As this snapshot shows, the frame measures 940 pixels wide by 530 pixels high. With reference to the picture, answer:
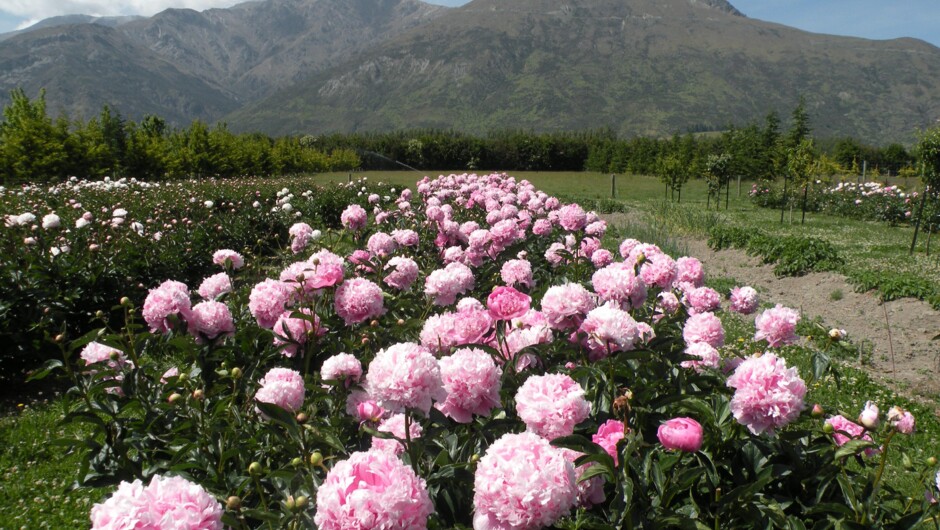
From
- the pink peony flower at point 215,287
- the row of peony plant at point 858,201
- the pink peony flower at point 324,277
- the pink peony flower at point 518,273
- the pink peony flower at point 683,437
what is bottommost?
the row of peony plant at point 858,201

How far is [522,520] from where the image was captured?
3.09 ft

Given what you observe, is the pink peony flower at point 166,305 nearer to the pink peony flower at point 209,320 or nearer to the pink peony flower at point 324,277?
the pink peony flower at point 209,320

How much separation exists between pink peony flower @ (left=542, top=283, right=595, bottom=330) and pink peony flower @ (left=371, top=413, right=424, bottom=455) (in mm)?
500

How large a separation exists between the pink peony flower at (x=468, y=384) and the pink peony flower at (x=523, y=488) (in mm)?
267

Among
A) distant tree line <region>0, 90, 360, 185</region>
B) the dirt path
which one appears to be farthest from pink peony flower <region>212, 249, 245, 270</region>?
distant tree line <region>0, 90, 360, 185</region>

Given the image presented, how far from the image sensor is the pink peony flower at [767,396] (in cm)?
123

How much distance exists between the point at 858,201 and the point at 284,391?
20.4 meters

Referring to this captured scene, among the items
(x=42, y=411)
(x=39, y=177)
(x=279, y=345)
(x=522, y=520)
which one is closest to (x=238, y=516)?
(x=522, y=520)

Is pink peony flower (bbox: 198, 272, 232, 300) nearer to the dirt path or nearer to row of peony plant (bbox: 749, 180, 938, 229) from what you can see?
the dirt path

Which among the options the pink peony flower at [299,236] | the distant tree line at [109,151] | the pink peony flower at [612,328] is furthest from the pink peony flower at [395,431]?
the distant tree line at [109,151]

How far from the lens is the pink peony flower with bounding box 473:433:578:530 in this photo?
3.03 feet

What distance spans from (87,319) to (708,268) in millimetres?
8460

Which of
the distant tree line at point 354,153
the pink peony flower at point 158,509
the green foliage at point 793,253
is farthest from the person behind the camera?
the distant tree line at point 354,153

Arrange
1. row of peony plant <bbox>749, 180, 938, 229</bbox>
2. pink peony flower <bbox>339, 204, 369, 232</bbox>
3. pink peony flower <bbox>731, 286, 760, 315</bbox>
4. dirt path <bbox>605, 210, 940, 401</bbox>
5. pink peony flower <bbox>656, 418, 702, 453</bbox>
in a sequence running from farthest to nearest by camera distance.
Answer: row of peony plant <bbox>749, 180, 938, 229</bbox> < dirt path <bbox>605, 210, 940, 401</bbox> < pink peony flower <bbox>339, 204, 369, 232</bbox> < pink peony flower <bbox>731, 286, 760, 315</bbox> < pink peony flower <bbox>656, 418, 702, 453</bbox>
